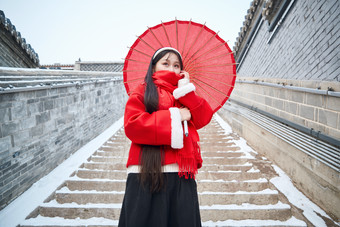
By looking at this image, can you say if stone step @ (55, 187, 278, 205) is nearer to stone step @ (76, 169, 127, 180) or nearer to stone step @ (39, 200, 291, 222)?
stone step @ (39, 200, 291, 222)

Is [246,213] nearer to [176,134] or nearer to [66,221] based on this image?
[176,134]

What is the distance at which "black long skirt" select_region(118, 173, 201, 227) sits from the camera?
1353mm

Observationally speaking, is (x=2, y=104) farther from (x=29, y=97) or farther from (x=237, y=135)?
(x=237, y=135)

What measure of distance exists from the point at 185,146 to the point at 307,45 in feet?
11.2

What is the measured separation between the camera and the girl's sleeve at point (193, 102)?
1431 mm

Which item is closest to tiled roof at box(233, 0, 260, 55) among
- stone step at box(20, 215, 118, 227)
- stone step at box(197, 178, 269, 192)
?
stone step at box(197, 178, 269, 192)

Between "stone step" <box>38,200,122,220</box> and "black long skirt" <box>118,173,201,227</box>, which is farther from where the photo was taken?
"stone step" <box>38,200,122,220</box>

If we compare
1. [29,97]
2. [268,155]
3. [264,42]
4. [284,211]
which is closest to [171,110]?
[284,211]

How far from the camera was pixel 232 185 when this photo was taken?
3.03 m

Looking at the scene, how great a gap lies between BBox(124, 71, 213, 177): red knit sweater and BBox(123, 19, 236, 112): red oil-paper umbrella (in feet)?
1.27

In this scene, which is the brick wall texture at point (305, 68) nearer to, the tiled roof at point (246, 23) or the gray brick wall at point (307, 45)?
the gray brick wall at point (307, 45)

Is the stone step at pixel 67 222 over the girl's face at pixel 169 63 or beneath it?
beneath

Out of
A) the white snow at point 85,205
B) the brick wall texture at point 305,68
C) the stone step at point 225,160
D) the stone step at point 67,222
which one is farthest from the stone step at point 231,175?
the stone step at point 67,222

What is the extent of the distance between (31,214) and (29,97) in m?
1.69
